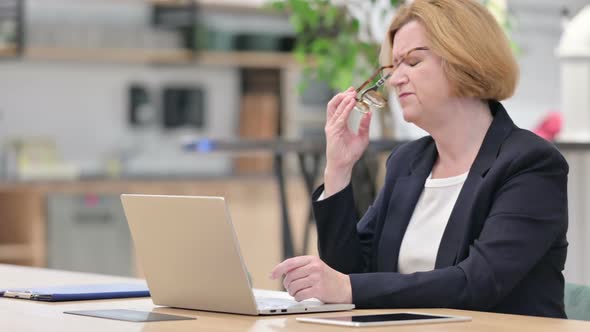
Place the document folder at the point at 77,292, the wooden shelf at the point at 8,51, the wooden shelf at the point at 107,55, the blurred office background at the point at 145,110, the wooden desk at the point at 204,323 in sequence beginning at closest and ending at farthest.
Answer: the wooden desk at the point at 204,323 → the document folder at the point at 77,292 → the blurred office background at the point at 145,110 → the wooden shelf at the point at 8,51 → the wooden shelf at the point at 107,55

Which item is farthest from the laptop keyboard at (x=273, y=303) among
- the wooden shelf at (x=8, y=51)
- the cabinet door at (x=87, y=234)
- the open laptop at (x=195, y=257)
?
the wooden shelf at (x=8, y=51)

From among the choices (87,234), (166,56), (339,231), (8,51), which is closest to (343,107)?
(339,231)

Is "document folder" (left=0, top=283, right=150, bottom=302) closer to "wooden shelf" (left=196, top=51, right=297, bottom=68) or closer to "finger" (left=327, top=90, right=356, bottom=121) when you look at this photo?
"finger" (left=327, top=90, right=356, bottom=121)

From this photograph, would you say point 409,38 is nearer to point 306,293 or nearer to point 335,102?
point 335,102

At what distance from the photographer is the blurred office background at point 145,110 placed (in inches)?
265

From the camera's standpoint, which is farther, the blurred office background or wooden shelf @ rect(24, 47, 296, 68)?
wooden shelf @ rect(24, 47, 296, 68)

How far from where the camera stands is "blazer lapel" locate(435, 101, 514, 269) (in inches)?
76.9

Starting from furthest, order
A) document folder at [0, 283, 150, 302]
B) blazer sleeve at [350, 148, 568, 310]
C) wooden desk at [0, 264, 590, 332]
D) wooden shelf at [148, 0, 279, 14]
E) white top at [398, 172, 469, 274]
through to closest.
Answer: wooden shelf at [148, 0, 279, 14]
white top at [398, 172, 469, 274]
document folder at [0, 283, 150, 302]
blazer sleeve at [350, 148, 568, 310]
wooden desk at [0, 264, 590, 332]

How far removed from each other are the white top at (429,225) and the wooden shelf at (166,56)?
550 centimetres

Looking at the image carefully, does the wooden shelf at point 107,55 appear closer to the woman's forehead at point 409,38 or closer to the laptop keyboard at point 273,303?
the woman's forehead at point 409,38

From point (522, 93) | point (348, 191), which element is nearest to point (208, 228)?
point (348, 191)

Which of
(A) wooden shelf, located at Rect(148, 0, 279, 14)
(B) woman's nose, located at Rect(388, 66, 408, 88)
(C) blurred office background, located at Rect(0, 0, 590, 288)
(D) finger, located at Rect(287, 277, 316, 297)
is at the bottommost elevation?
(C) blurred office background, located at Rect(0, 0, 590, 288)

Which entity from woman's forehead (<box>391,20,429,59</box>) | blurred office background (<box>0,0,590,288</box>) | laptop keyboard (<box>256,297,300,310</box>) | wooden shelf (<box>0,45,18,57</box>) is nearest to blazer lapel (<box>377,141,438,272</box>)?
woman's forehead (<box>391,20,429,59</box>)

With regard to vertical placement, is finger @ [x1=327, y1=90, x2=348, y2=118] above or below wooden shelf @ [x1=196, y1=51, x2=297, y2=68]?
above
